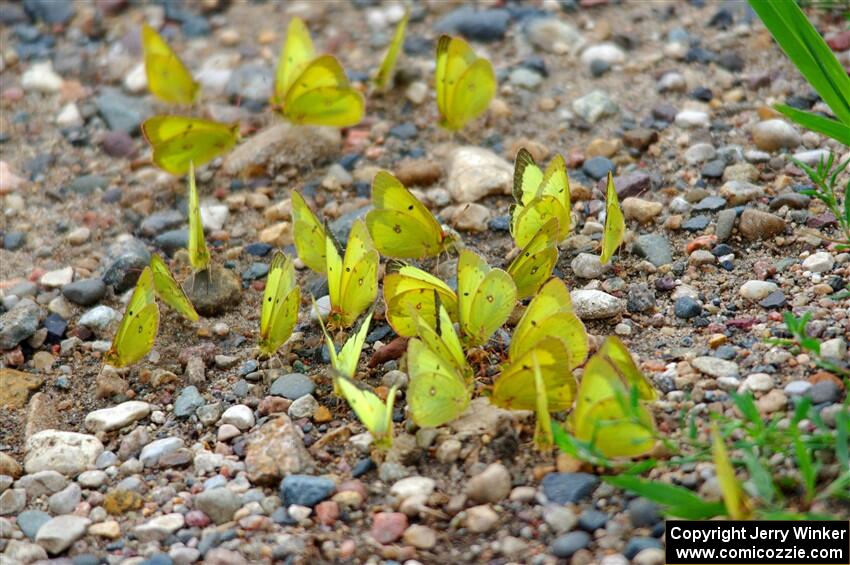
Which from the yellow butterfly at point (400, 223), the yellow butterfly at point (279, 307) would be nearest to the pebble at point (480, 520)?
the yellow butterfly at point (279, 307)

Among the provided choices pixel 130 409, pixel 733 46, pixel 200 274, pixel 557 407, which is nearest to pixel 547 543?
pixel 557 407

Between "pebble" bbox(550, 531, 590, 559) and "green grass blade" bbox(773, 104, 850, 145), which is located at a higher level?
"green grass blade" bbox(773, 104, 850, 145)

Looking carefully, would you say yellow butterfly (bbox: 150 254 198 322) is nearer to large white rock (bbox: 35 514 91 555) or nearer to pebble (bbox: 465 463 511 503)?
large white rock (bbox: 35 514 91 555)

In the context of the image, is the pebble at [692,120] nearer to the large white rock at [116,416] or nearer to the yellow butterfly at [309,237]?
the yellow butterfly at [309,237]

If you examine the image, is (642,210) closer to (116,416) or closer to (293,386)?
(293,386)

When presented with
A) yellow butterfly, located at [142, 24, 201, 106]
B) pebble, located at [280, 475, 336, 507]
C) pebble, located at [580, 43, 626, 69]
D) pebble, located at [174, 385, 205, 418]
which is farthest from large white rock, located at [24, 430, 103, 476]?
pebble, located at [580, 43, 626, 69]

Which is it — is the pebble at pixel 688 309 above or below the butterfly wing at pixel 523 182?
below
